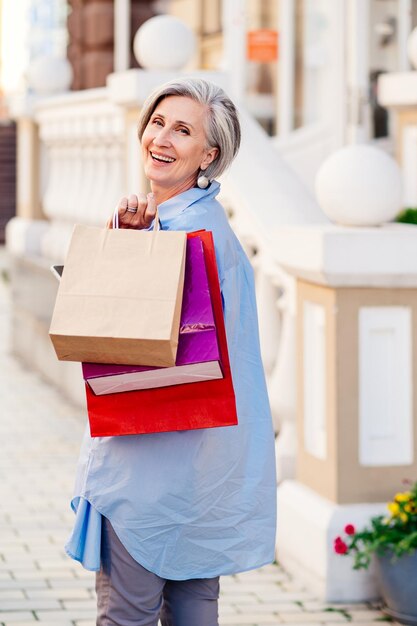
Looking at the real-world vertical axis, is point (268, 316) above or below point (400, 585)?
above

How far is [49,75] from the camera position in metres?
10.8

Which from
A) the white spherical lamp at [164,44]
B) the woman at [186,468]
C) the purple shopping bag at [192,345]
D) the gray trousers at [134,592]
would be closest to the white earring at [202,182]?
the woman at [186,468]

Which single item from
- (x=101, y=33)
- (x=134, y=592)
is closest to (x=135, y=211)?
(x=134, y=592)

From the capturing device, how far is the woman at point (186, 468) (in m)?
3.13

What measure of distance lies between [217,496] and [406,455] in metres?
1.76

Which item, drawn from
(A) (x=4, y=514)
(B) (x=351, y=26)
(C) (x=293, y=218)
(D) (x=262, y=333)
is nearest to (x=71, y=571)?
(A) (x=4, y=514)

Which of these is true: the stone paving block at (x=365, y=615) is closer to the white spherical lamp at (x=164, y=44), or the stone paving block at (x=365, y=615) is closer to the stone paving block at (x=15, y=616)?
the stone paving block at (x=15, y=616)

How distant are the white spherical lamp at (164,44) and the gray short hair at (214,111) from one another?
391 cm

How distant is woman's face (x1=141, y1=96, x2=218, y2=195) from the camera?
3174mm

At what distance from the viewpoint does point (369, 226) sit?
190 inches

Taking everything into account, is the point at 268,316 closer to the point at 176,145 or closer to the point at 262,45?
the point at 176,145

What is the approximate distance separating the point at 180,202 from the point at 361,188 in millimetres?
1735

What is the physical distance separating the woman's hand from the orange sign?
20.8 feet

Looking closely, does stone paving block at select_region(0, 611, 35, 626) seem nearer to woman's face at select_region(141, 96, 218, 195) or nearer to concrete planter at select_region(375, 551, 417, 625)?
concrete planter at select_region(375, 551, 417, 625)
